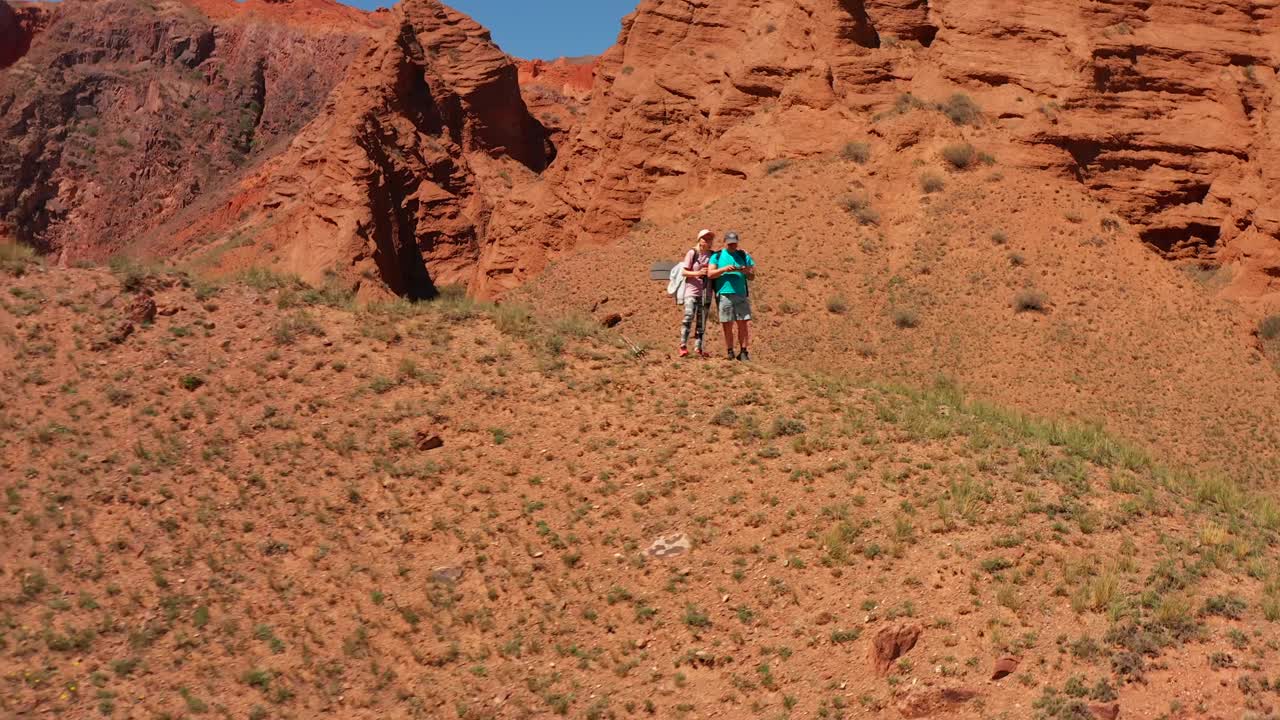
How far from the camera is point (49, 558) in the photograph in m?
12.8

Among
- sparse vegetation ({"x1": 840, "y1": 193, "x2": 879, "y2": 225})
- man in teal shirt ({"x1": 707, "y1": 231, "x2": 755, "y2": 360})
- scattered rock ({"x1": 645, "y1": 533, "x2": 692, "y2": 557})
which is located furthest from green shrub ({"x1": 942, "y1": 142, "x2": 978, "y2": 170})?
scattered rock ({"x1": 645, "y1": 533, "x2": 692, "y2": 557})

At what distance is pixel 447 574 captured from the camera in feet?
41.7

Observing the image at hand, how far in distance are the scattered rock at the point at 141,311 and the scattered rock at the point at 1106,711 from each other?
41.7 ft

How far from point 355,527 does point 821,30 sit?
26.8 metres

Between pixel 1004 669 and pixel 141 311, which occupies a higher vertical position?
pixel 141 311

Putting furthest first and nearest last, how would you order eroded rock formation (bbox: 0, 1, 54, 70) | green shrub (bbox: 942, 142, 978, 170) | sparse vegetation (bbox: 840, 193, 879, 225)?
eroded rock formation (bbox: 0, 1, 54, 70) → green shrub (bbox: 942, 142, 978, 170) → sparse vegetation (bbox: 840, 193, 879, 225)

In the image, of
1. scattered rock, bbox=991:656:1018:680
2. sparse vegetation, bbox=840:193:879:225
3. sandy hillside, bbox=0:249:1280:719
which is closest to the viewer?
scattered rock, bbox=991:656:1018:680

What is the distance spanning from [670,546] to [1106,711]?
450cm

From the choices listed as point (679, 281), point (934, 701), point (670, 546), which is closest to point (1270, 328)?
point (679, 281)

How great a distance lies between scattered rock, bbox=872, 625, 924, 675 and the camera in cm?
1051

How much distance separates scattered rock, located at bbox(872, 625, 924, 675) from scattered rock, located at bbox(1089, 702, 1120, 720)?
1.57 meters

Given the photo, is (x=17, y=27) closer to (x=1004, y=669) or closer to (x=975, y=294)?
(x=975, y=294)

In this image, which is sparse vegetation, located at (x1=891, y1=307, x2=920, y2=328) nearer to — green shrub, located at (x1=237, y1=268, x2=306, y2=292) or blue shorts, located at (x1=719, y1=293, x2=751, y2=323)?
blue shorts, located at (x1=719, y1=293, x2=751, y2=323)

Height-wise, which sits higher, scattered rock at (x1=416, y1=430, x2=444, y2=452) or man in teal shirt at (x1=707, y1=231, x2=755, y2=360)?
man in teal shirt at (x1=707, y1=231, x2=755, y2=360)
